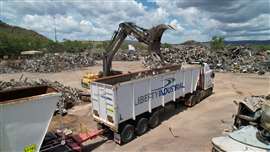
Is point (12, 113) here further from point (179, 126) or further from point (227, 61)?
point (227, 61)

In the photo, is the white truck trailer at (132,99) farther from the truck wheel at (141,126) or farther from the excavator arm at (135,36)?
the excavator arm at (135,36)

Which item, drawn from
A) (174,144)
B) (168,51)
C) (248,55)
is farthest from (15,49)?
(174,144)

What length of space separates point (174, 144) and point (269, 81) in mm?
15884

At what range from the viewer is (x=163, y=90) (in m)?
10.5

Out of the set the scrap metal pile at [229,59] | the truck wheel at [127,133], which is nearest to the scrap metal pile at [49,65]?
the scrap metal pile at [229,59]

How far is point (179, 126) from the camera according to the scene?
10.4 metres

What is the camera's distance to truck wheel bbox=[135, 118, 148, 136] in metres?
9.38

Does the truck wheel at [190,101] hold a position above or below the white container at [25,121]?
below

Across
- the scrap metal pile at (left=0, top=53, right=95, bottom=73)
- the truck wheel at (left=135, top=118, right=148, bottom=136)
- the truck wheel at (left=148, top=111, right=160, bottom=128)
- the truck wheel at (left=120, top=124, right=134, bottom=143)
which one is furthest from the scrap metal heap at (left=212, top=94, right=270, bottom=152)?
the scrap metal pile at (left=0, top=53, right=95, bottom=73)

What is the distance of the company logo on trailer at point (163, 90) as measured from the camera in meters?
9.40

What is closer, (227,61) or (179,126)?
(179,126)

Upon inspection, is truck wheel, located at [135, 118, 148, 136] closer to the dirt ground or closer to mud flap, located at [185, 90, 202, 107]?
the dirt ground

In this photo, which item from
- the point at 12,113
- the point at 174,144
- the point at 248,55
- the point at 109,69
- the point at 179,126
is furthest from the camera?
the point at 248,55

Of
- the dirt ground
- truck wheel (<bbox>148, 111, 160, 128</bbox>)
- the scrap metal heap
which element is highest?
the scrap metal heap
